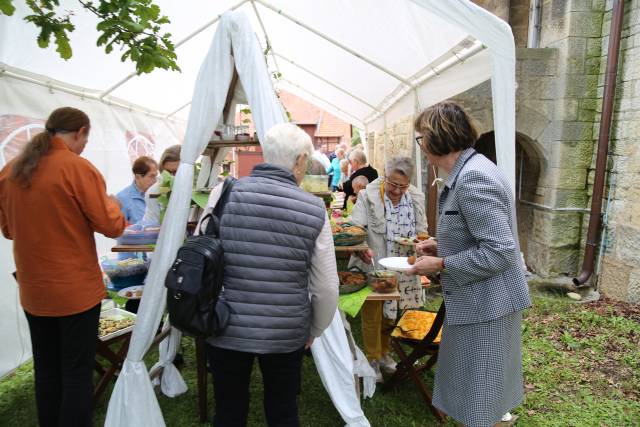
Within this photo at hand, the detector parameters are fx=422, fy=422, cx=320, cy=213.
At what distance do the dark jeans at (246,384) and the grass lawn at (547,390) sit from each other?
1.11 m

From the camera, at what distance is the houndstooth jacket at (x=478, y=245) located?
1702 millimetres

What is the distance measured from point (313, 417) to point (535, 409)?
1.57 meters

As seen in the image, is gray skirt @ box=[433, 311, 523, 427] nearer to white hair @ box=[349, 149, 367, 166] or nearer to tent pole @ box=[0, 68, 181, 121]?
tent pole @ box=[0, 68, 181, 121]

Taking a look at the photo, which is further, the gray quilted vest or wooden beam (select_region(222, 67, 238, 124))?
wooden beam (select_region(222, 67, 238, 124))

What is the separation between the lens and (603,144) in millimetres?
4938

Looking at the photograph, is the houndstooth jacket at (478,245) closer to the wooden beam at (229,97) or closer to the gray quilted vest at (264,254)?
the gray quilted vest at (264,254)

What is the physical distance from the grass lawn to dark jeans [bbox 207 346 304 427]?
3.64 feet

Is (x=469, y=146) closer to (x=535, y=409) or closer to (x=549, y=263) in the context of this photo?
(x=535, y=409)

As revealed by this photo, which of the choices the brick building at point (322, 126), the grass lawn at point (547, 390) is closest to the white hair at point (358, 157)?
the grass lawn at point (547, 390)

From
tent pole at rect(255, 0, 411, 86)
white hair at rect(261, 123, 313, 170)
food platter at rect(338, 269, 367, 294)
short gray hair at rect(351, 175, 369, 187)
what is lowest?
food platter at rect(338, 269, 367, 294)

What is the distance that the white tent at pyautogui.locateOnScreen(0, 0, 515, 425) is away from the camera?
244 centimetres

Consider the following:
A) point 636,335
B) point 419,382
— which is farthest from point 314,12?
point 636,335

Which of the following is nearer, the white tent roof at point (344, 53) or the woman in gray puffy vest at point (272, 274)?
the woman in gray puffy vest at point (272, 274)

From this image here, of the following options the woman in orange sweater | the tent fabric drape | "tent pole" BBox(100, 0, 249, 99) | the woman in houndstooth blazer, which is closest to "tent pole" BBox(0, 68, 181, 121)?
"tent pole" BBox(100, 0, 249, 99)
